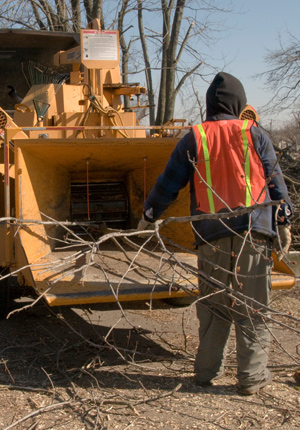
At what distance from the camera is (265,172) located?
11.0ft

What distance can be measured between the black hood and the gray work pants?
2.76 feet

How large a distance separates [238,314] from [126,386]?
0.85 metres

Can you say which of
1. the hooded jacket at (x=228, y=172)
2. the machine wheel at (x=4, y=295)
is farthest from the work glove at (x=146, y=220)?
the machine wheel at (x=4, y=295)

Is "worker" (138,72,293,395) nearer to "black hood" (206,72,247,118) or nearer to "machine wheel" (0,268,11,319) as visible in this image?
"black hood" (206,72,247,118)

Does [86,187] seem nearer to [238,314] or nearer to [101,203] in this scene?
[101,203]

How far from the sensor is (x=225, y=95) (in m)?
3.47

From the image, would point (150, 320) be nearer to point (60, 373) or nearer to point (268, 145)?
point (60, 373)

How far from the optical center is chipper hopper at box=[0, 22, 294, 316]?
3.83 metres

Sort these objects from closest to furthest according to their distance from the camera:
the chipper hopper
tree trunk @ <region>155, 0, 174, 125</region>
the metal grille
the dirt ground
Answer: the dirt ground, the chipper hopper, the metal grille, tree trunk @ <region>155, 0, 174, 125</region>

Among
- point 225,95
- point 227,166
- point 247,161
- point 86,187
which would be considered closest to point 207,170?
point 227,166

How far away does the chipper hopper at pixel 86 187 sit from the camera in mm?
3830

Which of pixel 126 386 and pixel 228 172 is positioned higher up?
pixel 228 172

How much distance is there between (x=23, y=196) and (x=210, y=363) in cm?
187

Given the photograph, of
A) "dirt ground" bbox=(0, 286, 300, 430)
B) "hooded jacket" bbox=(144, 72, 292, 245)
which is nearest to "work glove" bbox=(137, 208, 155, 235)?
"hooded jacket" bbox=(144, 72, 292, 245)
